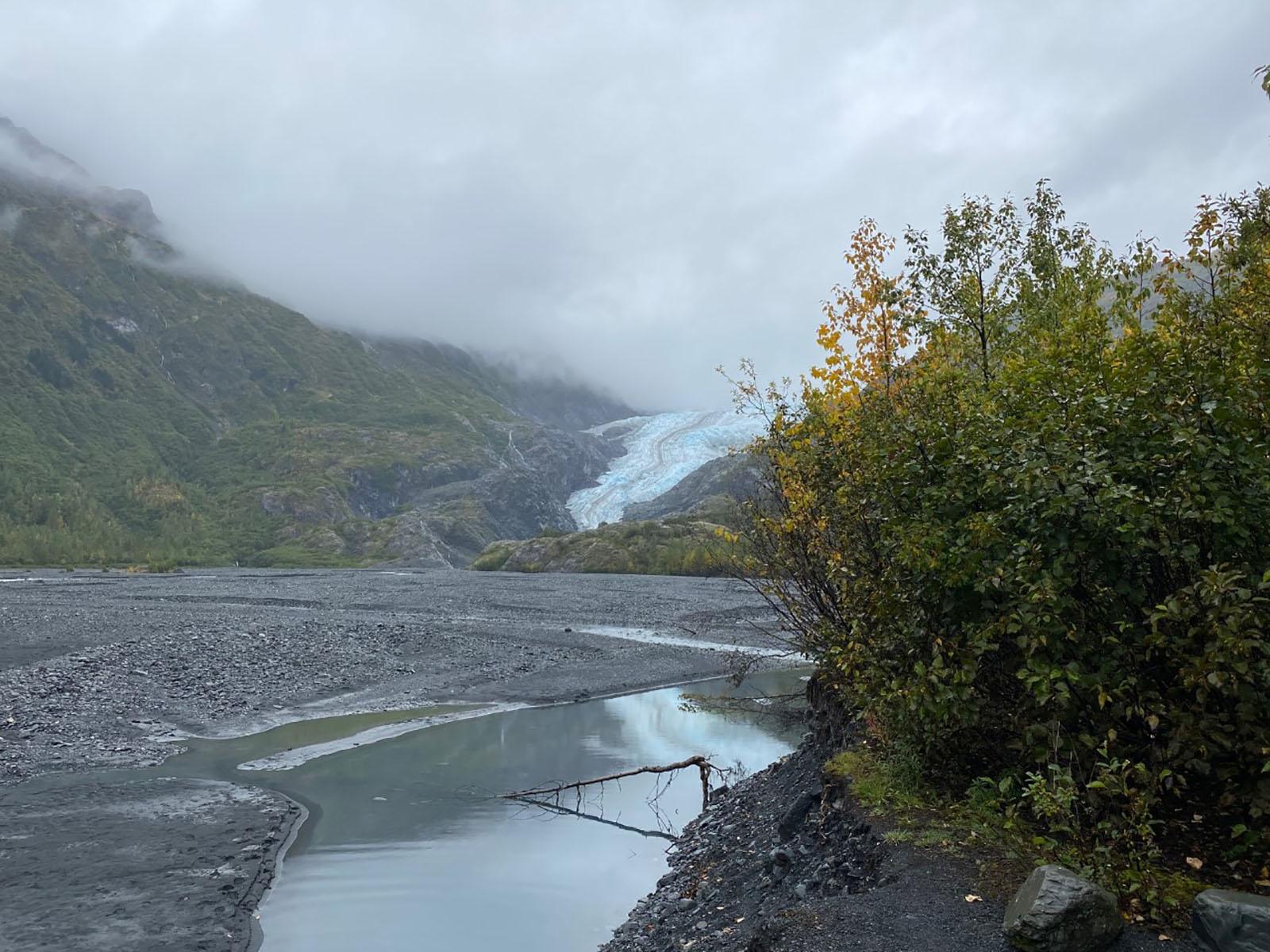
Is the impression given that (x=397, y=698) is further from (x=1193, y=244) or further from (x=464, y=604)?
(x=464, y=604)

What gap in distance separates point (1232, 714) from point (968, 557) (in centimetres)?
213

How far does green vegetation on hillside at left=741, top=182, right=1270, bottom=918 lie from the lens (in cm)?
652

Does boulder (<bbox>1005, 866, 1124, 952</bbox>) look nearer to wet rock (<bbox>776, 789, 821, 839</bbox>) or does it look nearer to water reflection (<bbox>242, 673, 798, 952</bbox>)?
wet rock (<bbox>776, 789, 821, 839</bbox>)

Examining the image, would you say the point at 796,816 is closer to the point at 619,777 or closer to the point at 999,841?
the point at 999,841

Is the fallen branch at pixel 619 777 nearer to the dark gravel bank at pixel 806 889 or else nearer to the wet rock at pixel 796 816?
the dark gravel bank at pixel 806 889

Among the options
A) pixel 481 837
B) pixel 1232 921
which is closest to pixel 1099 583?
pixel 1232 921

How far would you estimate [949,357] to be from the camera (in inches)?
463

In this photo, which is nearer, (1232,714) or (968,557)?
(1232,714)

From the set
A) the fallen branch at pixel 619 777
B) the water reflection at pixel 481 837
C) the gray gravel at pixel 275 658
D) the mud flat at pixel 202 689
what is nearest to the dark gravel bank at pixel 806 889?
the fallen branch at pixel 619 777

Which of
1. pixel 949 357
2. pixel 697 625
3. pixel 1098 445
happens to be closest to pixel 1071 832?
→ pixel 1098 445

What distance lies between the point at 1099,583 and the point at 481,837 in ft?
42.0

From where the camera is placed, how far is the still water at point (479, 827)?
12945 millimetres

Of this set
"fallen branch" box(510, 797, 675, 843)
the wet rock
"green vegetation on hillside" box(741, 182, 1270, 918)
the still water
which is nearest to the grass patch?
"green vegetation on hillside" box(741, 182, 1270, 918)

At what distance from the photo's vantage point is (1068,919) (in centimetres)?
607
